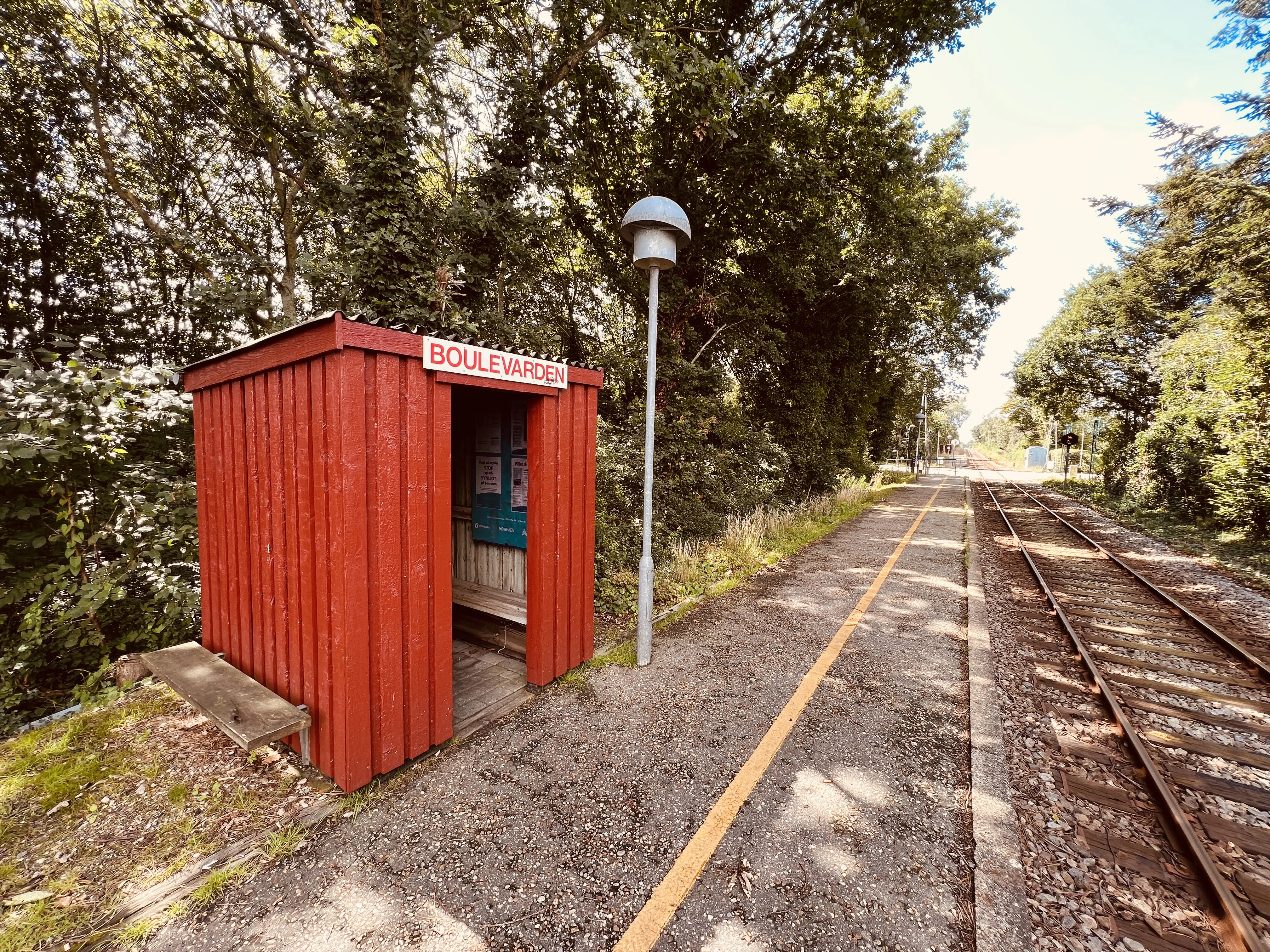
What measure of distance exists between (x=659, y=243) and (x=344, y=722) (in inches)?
167

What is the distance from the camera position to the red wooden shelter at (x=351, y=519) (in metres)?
2.75

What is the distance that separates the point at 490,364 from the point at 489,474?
90.6 inches

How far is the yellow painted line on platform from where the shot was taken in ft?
6.89

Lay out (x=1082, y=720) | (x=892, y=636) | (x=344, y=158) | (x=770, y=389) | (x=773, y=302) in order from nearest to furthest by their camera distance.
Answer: (x=1082, y=720)
(x=892, y=636)
(x=344, y=158)
(x=773, y=302)
(x=770, y=389)

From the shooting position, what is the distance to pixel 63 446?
4.00 metres

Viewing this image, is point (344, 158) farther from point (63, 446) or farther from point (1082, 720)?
point (1082, 720)

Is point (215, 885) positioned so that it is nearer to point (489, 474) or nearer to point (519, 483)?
point (519, 483)

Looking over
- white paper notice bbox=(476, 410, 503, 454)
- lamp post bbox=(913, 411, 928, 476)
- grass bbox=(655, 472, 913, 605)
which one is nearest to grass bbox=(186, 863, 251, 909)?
white paper notice bbox=(476, 410, 503, 454)

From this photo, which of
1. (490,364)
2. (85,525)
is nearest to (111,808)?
(85,525)

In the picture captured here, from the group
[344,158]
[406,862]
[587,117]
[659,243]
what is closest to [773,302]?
[587,117]

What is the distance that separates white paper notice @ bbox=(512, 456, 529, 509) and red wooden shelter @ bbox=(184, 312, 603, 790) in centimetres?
113

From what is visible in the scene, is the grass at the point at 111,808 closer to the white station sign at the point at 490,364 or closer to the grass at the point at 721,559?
the grass at the point at 721,559

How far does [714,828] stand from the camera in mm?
Result: 2660

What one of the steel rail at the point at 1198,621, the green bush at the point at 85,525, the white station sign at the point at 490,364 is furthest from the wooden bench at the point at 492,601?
the steel rail at the point at 1198,621
